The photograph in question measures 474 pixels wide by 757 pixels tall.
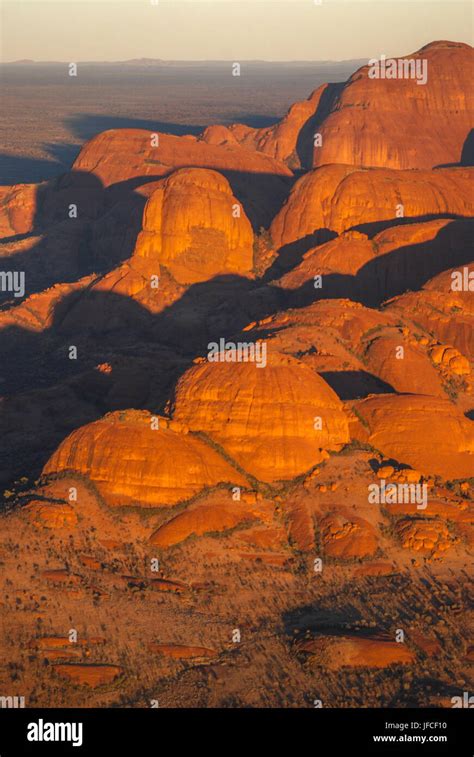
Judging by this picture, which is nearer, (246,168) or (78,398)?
(78,398)

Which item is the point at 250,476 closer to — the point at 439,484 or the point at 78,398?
the point at 439,484

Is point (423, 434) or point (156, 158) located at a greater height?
point (156, 158)

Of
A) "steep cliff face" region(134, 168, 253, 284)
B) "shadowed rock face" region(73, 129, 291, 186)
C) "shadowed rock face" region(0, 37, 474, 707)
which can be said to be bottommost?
"shadowed rock face" region(0, 37, 474, 707)

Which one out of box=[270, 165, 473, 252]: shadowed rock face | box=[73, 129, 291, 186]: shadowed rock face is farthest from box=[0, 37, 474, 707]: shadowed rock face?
box=[73, 129, 291, 186]: shadowed rock face

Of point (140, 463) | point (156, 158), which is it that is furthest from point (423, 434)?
point (156, 158)

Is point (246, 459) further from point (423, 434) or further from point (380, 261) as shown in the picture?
point (380, 261)

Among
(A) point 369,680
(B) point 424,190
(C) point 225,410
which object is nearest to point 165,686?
(A) point 369,680

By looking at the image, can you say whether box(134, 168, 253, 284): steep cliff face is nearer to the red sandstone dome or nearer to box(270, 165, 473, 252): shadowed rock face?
box(270, 165, 473, 252): shadowed rock face

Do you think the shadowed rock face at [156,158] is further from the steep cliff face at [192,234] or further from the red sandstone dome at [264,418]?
the red sandstone dome at [264,418]
